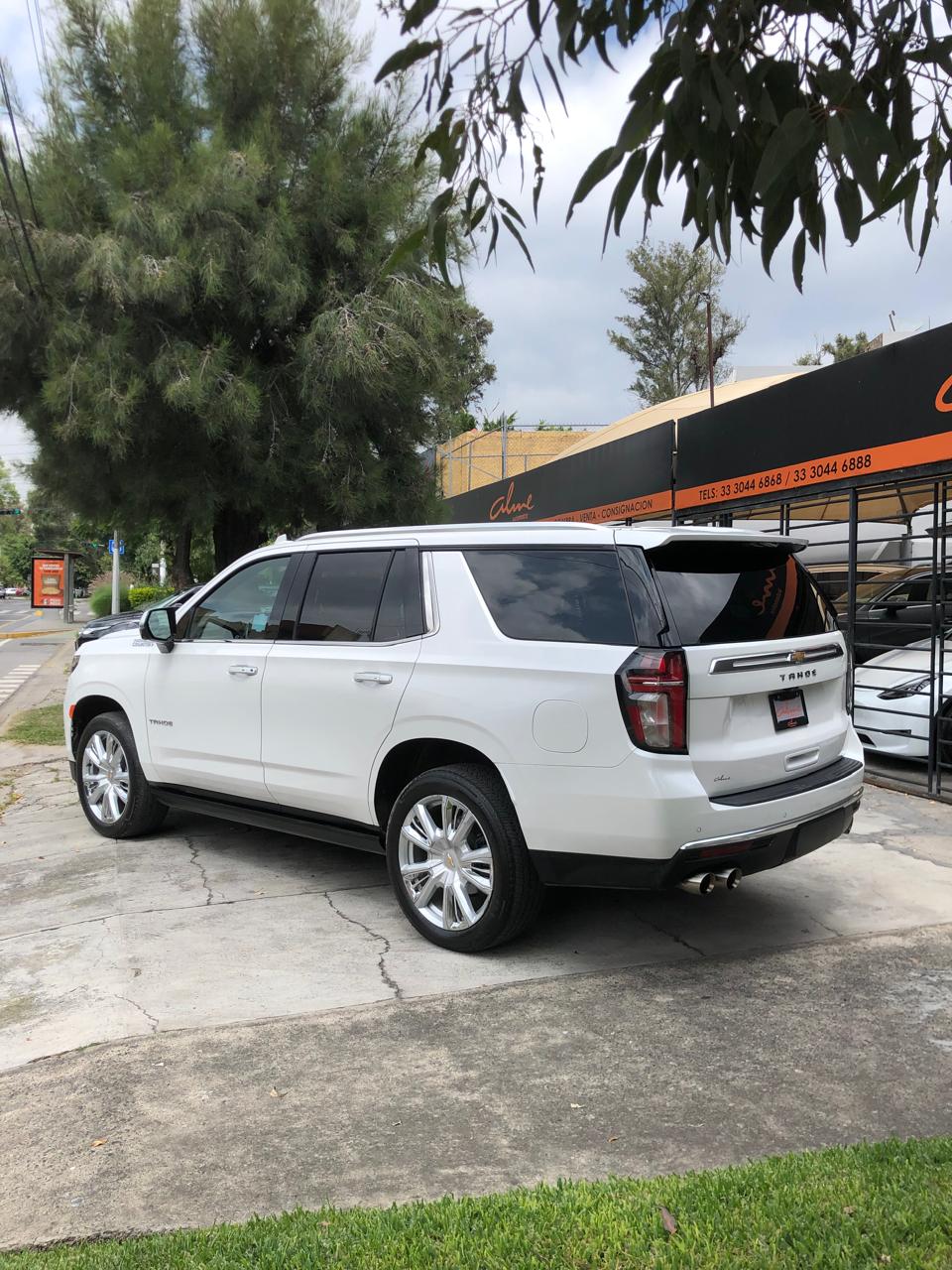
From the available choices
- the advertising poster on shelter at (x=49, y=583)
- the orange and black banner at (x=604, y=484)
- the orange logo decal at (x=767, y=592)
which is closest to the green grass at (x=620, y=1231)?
the orange logo decal at (x=767, y=592)

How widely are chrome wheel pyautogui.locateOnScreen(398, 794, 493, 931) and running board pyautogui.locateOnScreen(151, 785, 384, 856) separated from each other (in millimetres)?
348

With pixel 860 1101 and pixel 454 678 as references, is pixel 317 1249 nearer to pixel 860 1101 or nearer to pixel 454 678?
pixel 860 1101

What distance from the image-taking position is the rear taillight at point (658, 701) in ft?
13.1

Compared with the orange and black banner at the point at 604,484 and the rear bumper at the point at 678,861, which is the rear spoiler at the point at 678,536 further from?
the orange and black banner at the point at 604,484

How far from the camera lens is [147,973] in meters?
→ 4.50

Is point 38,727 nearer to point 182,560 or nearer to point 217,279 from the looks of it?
point 217,279

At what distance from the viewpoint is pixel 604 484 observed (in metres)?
13.9

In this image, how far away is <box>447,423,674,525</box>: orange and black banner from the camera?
39.5ft

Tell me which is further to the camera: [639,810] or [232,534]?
[232,534]

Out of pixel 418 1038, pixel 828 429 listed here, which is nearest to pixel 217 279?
pixel 828 429

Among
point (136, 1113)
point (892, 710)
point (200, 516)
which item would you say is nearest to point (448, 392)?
point (200, 516)

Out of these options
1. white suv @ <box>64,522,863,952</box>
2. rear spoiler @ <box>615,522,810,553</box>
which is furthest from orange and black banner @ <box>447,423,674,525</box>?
rear spoiler @ <box>615,522,810,553</box>

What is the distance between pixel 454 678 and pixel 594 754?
0.83 m

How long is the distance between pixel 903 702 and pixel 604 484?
236 inches
